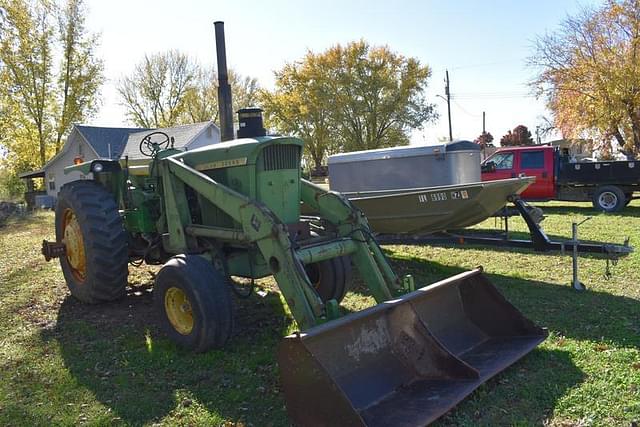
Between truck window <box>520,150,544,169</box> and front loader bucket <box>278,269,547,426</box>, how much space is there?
435 inches

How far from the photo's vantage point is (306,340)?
3.04 m

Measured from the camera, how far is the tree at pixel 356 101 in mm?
38938

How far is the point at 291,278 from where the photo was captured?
385 centimetres

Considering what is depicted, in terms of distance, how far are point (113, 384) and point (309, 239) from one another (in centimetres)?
193

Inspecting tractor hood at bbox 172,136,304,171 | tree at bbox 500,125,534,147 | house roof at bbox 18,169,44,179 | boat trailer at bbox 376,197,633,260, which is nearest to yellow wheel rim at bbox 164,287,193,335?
tractor hood at bbox 172,136,304,171

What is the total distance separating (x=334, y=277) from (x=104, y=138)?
30038 mm

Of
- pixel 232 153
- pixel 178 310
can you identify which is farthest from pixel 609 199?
pixel 178 310

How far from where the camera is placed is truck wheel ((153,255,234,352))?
412cm

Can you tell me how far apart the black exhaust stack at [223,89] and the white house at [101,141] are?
17.7 m

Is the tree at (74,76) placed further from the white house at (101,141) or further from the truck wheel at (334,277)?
the truck wheel at (334,277)

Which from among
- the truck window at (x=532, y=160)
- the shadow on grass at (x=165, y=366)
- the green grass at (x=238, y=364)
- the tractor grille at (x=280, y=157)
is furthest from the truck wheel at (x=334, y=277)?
the truck window at (x=532, y=160)

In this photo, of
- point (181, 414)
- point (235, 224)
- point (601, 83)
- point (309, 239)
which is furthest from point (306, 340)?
point (601, 83)

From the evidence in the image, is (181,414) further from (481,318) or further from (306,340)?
(481,318)

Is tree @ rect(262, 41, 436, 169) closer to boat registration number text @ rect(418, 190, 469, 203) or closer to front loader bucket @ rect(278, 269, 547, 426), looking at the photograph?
boat registration number text @ rect(418, 190, 469, 203)
